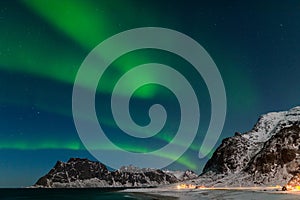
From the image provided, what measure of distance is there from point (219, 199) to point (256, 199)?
1458 centimetres

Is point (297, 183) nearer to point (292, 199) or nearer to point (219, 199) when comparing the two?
point (219, 199)

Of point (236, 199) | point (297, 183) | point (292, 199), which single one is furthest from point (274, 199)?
point (297, 183)

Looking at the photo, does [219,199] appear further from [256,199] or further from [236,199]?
[256,199]

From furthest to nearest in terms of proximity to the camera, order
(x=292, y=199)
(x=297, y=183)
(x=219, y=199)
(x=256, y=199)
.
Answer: (x=297, y=183) → (x=219, y=199) → (x=256, y=199) → (x=292, y=199)

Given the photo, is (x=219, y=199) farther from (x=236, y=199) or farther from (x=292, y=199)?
(x=292, y=199)

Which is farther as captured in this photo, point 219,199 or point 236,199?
point 219,199

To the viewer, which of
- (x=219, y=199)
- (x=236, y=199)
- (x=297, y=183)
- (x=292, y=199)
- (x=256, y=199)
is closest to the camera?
(x=292, y=199)

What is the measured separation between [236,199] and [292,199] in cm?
1827

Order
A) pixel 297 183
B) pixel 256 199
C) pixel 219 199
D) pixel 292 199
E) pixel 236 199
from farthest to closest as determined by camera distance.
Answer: pixel 297 183
pixel 219 199
pixel 236 199
pixel 256 199
pixel 292 199

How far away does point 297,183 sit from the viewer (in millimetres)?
112062

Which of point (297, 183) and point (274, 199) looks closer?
point (274, 199)

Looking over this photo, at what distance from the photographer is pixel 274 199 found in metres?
76.9

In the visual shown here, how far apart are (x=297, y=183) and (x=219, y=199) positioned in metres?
33.3

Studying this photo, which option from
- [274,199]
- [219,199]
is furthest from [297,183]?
[274,199]
